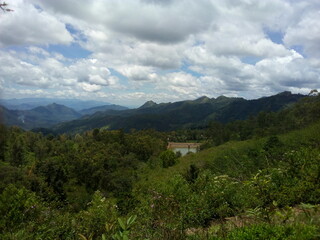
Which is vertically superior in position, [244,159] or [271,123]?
[244,159]

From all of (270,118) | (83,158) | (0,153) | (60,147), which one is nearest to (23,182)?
(83,158)

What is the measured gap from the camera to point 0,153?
64.9 meters

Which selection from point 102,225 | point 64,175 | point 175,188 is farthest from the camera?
point 64,175

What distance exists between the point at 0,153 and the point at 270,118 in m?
74.5

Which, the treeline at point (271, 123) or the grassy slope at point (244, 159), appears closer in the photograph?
the grassy slope at point (244, 159)

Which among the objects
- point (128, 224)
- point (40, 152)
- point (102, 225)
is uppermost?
point (128, 224)

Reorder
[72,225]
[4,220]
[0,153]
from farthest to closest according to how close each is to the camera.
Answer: [0,153]
[4,220]
[72,225]

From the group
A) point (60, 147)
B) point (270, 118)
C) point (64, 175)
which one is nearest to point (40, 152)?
point (60, 147)

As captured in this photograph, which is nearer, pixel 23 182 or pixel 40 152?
pixel 23 182

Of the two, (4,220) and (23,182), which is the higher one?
(4,220)

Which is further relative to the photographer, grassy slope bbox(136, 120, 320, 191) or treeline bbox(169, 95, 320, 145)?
treeline bbox(169, 95, 320, 145)

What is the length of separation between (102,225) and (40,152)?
252 ft

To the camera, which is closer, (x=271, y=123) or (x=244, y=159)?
(x=244, y=159)

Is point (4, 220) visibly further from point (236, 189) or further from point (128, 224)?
point (236, 189)
